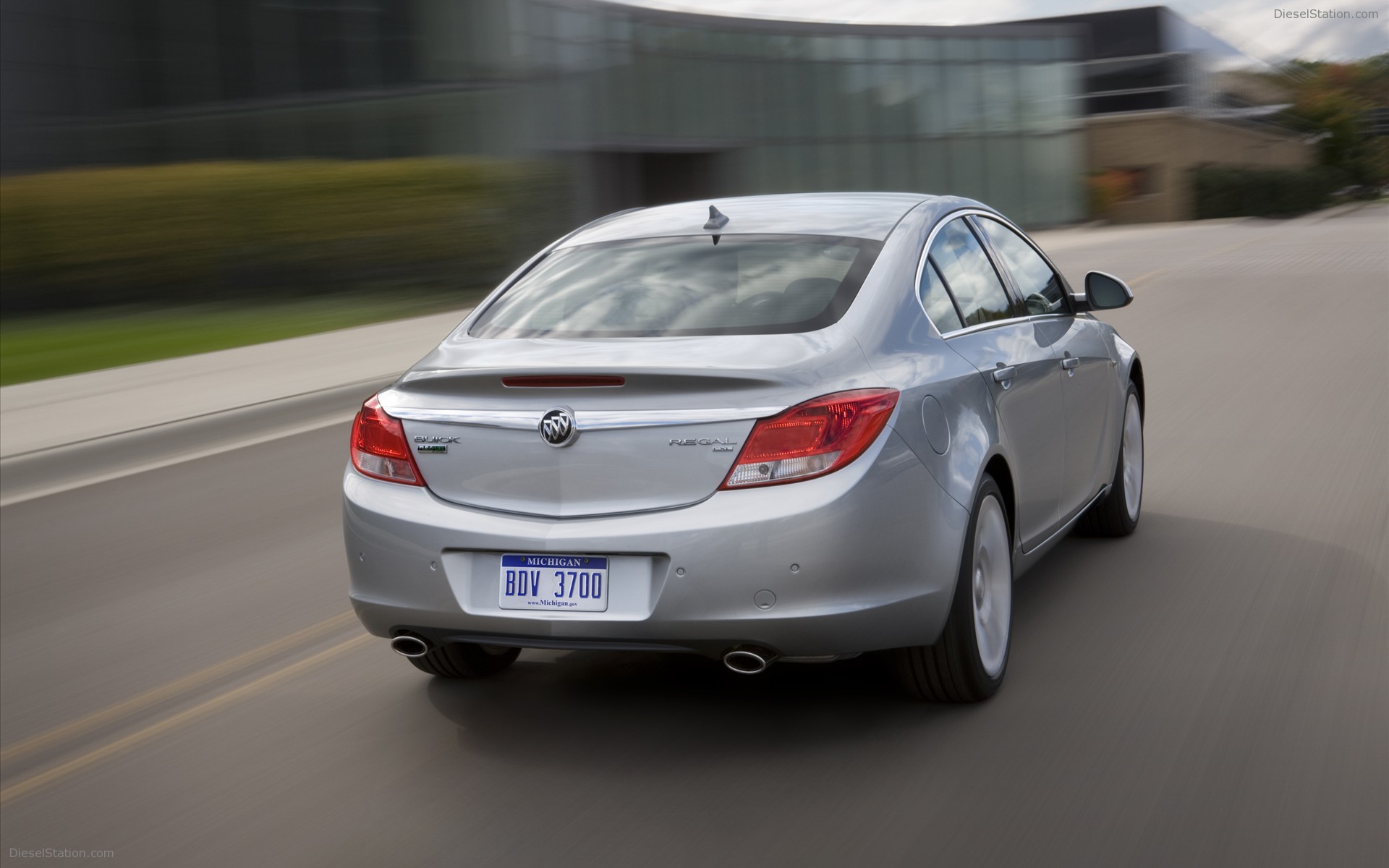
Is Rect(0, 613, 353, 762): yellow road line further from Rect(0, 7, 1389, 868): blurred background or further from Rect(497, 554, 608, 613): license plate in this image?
Rect(497, 554, 608, 613): license plate

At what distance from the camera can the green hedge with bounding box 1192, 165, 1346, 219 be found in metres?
50.2

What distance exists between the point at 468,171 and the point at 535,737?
59.6 feet

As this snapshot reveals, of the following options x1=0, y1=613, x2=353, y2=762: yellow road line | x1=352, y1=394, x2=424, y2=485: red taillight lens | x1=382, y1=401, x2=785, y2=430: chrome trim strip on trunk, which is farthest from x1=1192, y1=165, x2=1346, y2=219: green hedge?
x1=382, y1=401, x2=785, y2=430: chrome trim strip on trunk

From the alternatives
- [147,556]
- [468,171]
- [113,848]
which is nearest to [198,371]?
[147,556]

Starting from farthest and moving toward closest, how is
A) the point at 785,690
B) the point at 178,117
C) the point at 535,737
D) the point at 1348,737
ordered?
the point at 178,117 < the point at 785,690 < the point at 535,737 < the point at 1348,737

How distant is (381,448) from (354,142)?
20.1 metres

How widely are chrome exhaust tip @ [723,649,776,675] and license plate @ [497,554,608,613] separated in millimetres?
373

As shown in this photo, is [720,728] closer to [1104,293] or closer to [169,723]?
[169,723]

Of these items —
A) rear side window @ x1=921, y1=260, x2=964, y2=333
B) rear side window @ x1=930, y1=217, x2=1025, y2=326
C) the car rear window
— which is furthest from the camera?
rear side window @ x1=930, y1=217, x2=1025, y2=326

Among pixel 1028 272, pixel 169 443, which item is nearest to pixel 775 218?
pixel 1028 272

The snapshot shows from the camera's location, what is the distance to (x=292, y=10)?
24.9m

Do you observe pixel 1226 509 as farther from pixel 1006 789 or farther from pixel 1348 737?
pixel 1006 789

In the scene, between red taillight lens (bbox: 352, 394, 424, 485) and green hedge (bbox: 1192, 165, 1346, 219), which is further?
green hedge (bbox: 1192, 165, 1346, 219)

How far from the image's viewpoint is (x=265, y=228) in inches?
786
